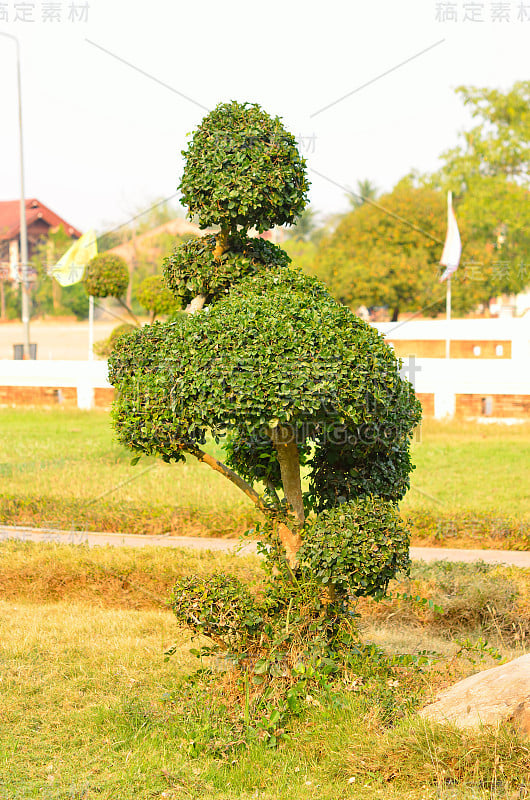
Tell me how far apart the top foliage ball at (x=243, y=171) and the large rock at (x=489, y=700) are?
208 centimetres

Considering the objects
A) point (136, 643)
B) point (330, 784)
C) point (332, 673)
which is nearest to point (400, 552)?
point (332, 673)

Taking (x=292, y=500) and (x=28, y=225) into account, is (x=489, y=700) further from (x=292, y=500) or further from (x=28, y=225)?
(x=28, y=225)

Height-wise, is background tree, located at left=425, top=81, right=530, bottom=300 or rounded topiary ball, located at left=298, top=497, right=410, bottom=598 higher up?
background tree, located at left=425, top=81, right=530, bottom=300

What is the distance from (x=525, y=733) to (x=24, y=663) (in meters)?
2.47

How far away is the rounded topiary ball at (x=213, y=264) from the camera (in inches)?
147

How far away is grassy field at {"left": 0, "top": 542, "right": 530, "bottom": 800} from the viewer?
115 inches

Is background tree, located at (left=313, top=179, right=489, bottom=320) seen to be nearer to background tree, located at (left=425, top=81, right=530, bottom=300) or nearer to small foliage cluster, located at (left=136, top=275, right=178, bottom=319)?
background tree, located at (left=425, top=81, right=530, bottom=300)

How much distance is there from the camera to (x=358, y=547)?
3.28 metres

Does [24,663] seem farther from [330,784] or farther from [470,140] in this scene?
[470,140]

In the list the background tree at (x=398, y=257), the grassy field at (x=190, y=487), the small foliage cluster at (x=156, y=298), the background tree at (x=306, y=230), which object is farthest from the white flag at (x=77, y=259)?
the background tree at (x=306, y=230)

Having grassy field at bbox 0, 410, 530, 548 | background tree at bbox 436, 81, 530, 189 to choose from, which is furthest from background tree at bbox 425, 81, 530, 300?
grassy field at bbox 0, 410, 530, 548

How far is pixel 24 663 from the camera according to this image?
13.8ft

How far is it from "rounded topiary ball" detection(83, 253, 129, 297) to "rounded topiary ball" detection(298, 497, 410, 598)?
6.31m

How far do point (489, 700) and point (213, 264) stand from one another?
216cm
